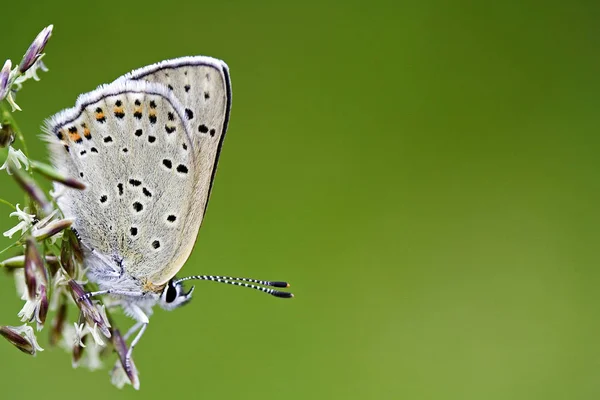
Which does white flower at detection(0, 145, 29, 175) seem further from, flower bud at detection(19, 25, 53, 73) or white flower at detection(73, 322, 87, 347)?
white flower at detection(73, 322, 87, 347)

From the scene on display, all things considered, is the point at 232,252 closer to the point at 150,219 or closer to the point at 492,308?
the point at 492,308

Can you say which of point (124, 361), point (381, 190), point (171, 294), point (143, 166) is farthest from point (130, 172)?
point (381, 190)

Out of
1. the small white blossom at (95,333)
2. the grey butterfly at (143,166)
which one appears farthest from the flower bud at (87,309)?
the grey butterfly at (143,166)

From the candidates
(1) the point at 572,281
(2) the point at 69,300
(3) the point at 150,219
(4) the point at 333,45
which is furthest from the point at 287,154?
(2) the point at 69,300

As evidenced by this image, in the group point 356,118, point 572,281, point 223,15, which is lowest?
point 572,281

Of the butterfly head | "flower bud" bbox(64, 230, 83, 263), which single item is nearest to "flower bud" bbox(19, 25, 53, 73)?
"flower bud" bbox(64, 230, 83, 263)
